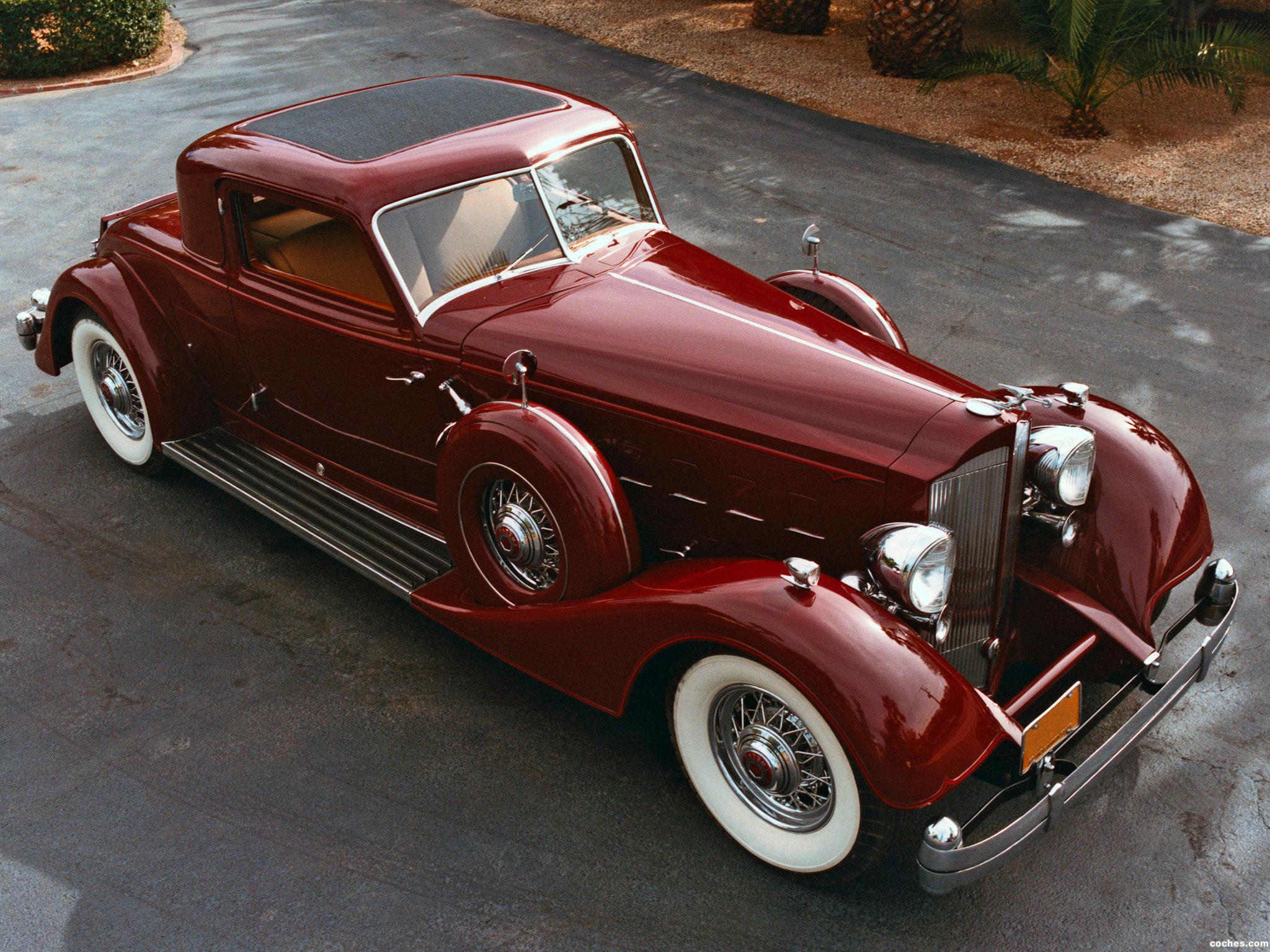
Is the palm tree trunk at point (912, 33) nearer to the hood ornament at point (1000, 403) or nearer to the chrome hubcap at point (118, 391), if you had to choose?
the hood ornament at point (1000, 403)

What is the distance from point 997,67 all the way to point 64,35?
10558mm

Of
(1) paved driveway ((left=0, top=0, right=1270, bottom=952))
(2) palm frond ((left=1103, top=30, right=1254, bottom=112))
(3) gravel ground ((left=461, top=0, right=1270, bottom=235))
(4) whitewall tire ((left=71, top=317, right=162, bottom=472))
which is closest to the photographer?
(1) paved driveway ((left=0, top=0, right=1270, bottom=952))

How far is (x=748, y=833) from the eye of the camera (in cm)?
346

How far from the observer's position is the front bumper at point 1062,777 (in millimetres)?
2959

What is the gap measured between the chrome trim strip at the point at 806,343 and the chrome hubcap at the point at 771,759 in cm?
115

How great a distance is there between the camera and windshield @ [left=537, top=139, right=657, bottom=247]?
441 cm

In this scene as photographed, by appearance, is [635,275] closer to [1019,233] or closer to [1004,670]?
[1004,670]

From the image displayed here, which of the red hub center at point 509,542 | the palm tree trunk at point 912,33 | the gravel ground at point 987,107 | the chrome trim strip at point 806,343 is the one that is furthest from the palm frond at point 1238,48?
the red hub center at point 509,542

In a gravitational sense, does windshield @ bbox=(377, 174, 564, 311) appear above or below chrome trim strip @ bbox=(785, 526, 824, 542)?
above

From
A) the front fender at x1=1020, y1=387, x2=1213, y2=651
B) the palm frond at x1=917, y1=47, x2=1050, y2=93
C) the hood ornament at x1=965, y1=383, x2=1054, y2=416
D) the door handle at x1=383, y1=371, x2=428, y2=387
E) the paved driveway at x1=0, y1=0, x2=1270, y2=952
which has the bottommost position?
the paved driveway at x1=0, y1=0, x2=1270, y2=952

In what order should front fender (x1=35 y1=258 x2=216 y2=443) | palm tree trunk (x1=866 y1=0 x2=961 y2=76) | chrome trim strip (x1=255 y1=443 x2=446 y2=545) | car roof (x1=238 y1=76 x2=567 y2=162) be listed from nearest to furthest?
car roof (x1=238 y1=76 x2=567 y2=162) < chrome trim strip (x1=255 y1=443 x2=446 y2=545) < front fender (x1=35 y1=258 x2=216 y2=443) < palm tree trunk (x1=866 y1=0 x2=961 y2=76)

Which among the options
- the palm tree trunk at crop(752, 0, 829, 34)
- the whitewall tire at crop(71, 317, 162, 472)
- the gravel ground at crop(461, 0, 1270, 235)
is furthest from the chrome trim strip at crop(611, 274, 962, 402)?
the palm tree trunk at crop(752, 0, 829, 34)

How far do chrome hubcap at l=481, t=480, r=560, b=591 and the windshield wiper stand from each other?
90 centimetres

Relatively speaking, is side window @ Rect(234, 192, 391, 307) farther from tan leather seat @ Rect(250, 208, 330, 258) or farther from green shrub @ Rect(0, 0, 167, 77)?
green shrub @ Rect(0, 0, 167, 77)
